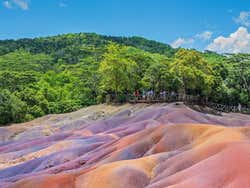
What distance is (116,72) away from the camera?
9456 cm

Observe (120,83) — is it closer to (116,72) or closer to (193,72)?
(116,72)

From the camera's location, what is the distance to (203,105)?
93.2 meters

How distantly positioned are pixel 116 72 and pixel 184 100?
558 inches

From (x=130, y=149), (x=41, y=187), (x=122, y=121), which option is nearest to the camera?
(x=41, y=187)

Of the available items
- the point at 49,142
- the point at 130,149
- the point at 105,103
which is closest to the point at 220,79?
the point at 105,103

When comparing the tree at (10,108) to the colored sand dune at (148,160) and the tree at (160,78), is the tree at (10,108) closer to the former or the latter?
the tree at (160,78)

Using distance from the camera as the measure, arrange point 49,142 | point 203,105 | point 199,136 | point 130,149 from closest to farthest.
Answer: point 199,136 < point 130,149 < point 49,142 < point 203,105

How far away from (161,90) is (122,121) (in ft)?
105

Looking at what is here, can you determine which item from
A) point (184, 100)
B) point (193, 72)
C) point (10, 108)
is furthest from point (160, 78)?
point (10, 108)

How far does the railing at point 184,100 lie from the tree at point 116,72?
2710 mm

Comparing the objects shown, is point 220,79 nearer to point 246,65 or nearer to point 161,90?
point 246,65

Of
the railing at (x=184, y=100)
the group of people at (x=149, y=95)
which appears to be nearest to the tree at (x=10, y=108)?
the railing at (x=184, y=100)

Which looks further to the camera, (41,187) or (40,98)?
(40,98)

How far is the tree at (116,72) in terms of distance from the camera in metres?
94.5
